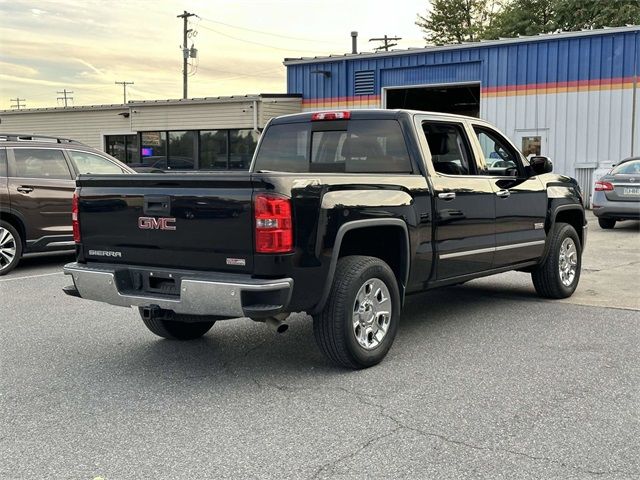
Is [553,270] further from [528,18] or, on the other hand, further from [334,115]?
[528,18]

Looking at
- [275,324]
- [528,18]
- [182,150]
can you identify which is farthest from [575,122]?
[528,18]

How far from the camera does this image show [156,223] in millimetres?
4891

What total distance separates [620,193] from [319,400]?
1203 centimetres

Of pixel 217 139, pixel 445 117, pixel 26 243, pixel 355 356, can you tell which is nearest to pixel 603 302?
pixel 445 117

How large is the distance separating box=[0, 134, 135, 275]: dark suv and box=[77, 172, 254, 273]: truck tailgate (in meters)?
4.97

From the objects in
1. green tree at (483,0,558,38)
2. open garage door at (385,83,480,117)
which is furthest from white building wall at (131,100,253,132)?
green tree at (483,0,558,38)

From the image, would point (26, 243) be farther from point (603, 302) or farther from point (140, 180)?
point (603, 302)

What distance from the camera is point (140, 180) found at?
4.97m

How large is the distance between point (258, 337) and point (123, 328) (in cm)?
132

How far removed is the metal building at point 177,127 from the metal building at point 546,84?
14.4ft

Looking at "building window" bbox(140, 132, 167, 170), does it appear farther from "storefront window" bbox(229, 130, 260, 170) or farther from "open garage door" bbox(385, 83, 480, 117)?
"open garage door" bbox(385, 83, 480, 117)

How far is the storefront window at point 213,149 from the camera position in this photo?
98.5ft

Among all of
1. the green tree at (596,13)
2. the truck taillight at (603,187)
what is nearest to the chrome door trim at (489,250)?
the truck taillight at (603,187)

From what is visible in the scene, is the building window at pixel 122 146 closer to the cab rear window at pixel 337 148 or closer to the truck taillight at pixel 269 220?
the cab rear window at pixel 337 148
